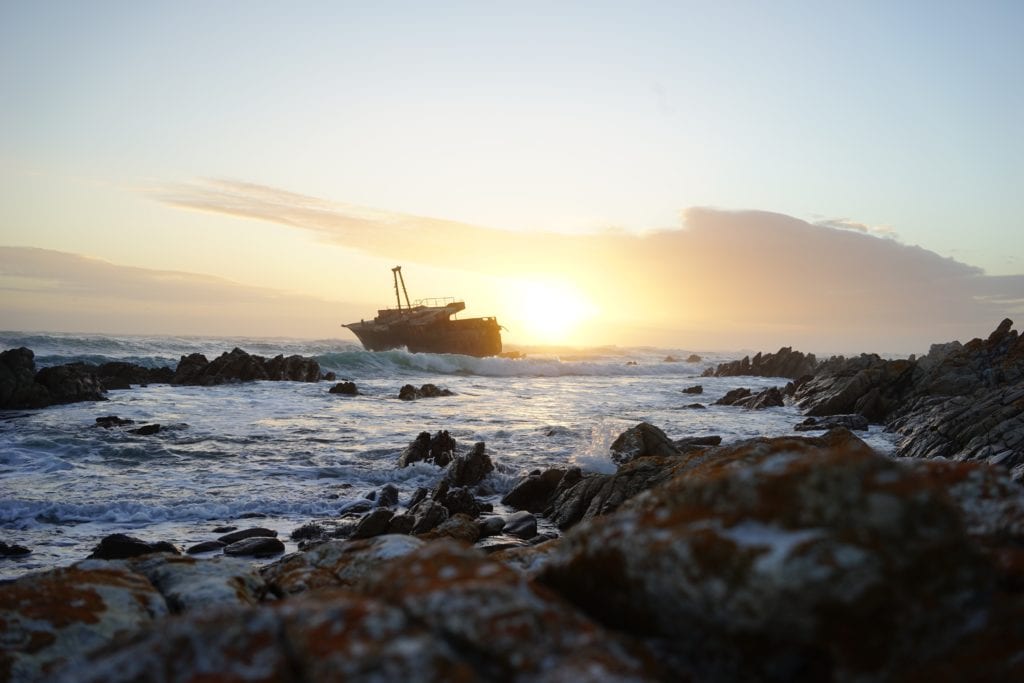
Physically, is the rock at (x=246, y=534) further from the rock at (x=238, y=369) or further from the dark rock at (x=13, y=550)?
the rock at (x=238, y=369)

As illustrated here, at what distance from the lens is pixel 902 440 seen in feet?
70.8

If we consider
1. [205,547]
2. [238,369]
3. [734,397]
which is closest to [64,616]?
[205,547]

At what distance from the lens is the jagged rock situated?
48.0 ft

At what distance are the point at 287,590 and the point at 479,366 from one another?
65.3 meters

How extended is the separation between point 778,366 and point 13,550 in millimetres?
71134

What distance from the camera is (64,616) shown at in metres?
4.63

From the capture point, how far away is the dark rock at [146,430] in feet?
72.1

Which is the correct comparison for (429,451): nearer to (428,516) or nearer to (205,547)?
(428,516)

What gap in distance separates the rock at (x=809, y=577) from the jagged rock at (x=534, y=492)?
11213 mm

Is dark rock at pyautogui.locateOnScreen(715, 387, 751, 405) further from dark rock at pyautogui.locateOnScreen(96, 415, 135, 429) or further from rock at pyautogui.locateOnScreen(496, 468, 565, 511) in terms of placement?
dark rock at pyautogui.locateOnScreen(96, 415, 135, 429)

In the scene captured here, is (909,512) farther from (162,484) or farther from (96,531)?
(162,484)

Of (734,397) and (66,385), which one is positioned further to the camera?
(734,397)

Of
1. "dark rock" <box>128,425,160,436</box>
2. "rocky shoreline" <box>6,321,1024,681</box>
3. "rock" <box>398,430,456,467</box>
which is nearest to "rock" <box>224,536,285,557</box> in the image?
"rocky shoreline" <box>6,321,1024,681</box>

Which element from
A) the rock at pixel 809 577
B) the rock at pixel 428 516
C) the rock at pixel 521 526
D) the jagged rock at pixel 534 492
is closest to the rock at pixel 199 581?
the rock at pixel 809 577
